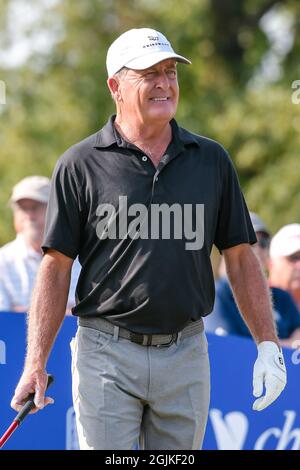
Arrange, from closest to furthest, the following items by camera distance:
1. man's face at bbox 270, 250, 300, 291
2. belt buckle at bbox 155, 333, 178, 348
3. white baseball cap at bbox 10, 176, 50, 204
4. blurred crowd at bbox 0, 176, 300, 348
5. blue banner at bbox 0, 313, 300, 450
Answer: belt buckle at bbox 155, 333, 178, 348 → blue banner at bbox 0, 313, 300, 450 → blurred crowd at bbox 0, 176, 300, 348 → white baseball cap at bbox 10, 176, 50, 204 → man's face at bbox 270, 250, 300, 291

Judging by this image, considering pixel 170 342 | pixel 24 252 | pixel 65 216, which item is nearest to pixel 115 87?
pixel 65 216

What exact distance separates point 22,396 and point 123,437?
0.44 metres

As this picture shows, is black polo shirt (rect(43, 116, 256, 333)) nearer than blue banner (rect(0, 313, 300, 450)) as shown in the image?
Yes

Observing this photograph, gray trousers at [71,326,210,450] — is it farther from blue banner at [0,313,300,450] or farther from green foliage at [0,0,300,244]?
green foliage at [0,0,300,244]

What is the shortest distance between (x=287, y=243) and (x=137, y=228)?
10.9 feet

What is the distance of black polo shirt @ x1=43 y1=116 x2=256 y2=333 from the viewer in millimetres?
4406

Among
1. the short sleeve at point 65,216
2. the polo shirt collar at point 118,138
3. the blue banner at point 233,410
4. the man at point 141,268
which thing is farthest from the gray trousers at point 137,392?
the blue banner at point 233,410

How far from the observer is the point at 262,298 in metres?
4.68

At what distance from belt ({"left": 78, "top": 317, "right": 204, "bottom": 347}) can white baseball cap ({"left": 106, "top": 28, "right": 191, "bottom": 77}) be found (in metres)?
1.08

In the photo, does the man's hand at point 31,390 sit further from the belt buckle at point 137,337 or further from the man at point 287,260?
the man at point 287,260

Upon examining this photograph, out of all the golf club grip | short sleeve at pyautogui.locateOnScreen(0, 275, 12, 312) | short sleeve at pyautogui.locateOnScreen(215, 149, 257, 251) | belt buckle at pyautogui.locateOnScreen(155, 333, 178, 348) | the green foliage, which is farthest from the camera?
the green foliage

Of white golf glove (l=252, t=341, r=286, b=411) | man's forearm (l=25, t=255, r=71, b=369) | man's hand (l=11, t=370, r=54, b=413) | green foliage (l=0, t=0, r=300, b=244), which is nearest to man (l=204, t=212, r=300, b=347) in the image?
white golf glove (l=252, t=341, r=286, b=411)

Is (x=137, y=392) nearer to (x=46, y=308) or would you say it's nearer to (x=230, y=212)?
(x=46, y=308)

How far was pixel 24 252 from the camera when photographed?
7.21 m
